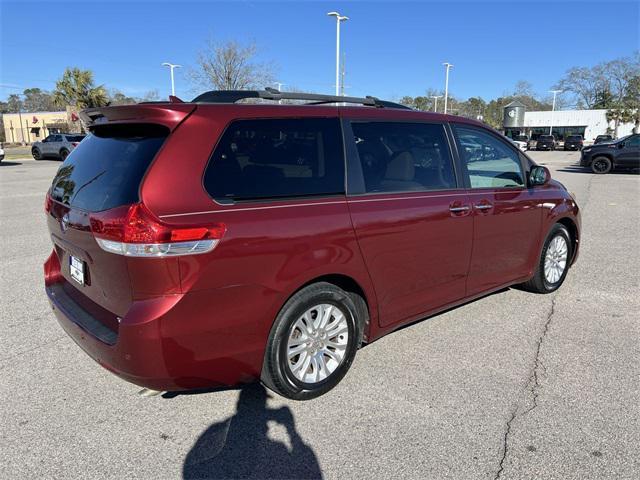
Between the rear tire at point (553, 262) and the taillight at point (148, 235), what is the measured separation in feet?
12.0

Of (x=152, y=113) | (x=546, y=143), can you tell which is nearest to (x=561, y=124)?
(x=546, y=143)

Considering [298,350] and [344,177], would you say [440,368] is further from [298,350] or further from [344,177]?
[344,177]

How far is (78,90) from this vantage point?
4569cm

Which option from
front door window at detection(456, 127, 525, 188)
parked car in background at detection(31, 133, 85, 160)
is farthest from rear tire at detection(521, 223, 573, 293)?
parked car in background at detection(31, 133, 85, 160)

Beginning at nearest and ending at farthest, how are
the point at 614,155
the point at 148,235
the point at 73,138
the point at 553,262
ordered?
the point at 148,235 → the point at 553,262 → the point at 614,155 → the point at 73,138

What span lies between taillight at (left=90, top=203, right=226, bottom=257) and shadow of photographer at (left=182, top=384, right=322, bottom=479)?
1092mm

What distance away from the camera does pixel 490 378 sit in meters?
3.35

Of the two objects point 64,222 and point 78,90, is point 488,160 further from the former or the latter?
point 78,90

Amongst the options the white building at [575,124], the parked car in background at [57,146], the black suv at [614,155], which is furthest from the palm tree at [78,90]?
the white building at [575,124]

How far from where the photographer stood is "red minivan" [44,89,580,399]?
2.41 meters

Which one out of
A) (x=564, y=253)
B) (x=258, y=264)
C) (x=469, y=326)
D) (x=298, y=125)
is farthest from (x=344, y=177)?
(x=564, y=253)

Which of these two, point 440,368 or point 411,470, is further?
point 440,368

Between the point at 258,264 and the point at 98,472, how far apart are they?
131cm

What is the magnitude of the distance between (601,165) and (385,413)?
2308cm
